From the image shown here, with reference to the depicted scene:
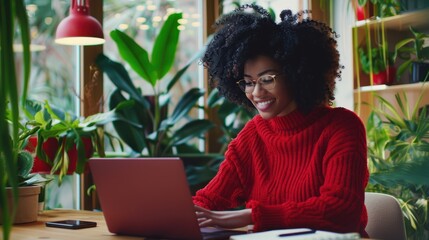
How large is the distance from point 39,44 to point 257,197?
2105 millimetres

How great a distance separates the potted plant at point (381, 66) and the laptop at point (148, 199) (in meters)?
2.25

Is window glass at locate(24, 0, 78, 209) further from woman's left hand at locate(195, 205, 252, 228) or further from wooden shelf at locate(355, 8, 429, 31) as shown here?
woman's left hand at locate(195, 205, 252, 228)

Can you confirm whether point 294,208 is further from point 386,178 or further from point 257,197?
point 386,178

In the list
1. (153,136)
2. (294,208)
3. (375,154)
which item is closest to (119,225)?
(294,208)

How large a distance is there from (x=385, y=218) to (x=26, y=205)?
3.60 feet

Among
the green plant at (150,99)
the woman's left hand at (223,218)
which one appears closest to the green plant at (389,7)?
the green plant at (150,99)

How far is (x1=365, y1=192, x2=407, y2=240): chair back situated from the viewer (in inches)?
75.1

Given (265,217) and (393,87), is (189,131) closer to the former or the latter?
(393,87)

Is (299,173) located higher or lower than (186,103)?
lower

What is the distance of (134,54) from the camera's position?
11.7ft

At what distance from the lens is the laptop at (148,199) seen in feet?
4.77

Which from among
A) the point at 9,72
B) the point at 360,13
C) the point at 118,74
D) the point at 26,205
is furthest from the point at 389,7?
the point at 9,72

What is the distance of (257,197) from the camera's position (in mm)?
1943

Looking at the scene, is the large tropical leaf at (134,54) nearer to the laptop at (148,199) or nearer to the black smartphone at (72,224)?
the black smartphone at (72,224)
